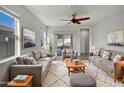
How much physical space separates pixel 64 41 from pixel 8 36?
22.4ft

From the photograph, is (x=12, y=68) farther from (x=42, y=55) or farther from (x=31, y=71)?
(x=42, y=55)

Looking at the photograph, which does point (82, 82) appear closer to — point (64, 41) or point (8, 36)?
point (8, 36)

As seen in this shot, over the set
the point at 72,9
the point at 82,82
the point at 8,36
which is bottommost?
the point at 82,82

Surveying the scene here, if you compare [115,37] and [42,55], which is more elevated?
[115,37]

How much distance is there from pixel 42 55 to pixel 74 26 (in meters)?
4.56

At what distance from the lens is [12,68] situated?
3203mm

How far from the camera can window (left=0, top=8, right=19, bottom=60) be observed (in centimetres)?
326

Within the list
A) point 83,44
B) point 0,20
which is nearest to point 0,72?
point 0,20

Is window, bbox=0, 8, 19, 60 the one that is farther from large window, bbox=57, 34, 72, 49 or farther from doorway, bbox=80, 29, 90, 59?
doorway, bbox=80, 29, 90, 59

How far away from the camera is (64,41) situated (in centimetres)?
1020

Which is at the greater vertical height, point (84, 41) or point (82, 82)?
point (84, 41)

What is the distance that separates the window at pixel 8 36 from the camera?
3.26 m

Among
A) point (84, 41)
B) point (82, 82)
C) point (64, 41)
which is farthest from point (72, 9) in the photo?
point (84, 41)
